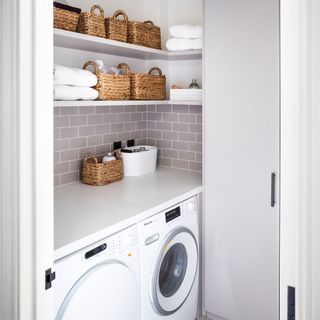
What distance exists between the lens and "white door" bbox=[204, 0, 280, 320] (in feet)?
6.82

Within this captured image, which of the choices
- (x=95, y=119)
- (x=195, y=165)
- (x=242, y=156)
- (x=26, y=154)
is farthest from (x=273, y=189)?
(x=26, y=154)

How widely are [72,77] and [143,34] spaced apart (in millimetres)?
789

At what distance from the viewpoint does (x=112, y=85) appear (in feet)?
7.54

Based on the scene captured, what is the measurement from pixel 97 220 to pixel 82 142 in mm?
928

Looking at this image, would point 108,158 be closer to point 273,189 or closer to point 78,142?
point 78,142

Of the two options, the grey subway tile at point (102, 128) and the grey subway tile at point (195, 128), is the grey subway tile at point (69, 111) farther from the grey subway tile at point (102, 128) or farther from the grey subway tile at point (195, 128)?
the grey subway tile at point (195, 128)

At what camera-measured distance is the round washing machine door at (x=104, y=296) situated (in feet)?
4.85

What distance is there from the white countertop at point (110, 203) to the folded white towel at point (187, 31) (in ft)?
3.40

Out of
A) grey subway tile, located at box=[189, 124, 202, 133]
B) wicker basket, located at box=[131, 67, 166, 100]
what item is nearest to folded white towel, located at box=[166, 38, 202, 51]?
wicker basket, located at box=[131, 67, 166, 100]

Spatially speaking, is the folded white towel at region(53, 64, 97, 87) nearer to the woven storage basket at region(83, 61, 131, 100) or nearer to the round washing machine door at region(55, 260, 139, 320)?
the woven storage basket at region(83, 61, 131, 100)

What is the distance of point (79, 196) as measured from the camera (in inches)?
87.0

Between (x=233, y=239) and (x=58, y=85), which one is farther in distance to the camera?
(x=233, y=239)

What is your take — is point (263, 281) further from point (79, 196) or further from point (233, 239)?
point (79, 196)

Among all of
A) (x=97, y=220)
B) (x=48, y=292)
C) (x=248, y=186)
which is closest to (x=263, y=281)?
(x=248, y=186)
